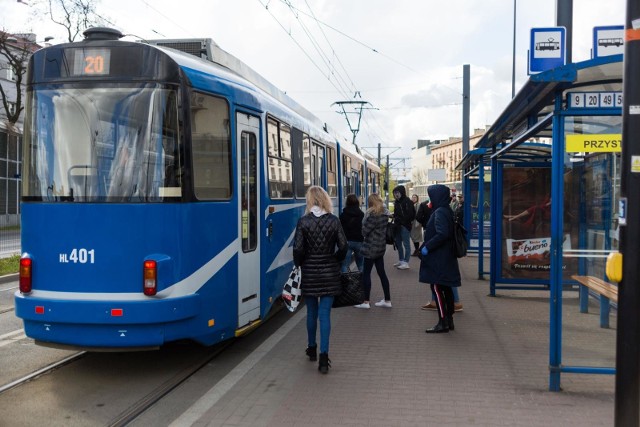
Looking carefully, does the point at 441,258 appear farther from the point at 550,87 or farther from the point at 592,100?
the point at 550,87

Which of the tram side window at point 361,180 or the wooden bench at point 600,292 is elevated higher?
the tram side window at point 361,180

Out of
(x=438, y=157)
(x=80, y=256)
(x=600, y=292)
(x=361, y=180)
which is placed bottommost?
(x=600, y=292)

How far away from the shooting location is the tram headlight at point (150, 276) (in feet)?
19.3

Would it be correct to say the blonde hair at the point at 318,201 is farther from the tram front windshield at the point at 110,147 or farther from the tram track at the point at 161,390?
the tram track at the point at 161,390

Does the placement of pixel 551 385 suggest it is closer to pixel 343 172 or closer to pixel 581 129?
pixel 581 129

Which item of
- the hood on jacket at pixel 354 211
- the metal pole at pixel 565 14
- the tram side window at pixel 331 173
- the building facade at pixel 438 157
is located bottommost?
the hood on jacket at pixel 354 211

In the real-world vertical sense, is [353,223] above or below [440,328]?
above

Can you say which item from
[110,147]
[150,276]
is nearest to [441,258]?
[150,276]

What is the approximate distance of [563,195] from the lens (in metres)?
5.97

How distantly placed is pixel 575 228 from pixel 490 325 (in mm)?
2224

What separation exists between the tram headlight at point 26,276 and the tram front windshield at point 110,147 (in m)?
0.58

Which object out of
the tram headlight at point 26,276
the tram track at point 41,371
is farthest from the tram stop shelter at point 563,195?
the tram track at point 41,371

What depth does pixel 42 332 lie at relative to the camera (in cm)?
603

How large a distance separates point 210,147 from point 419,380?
9.76ft
